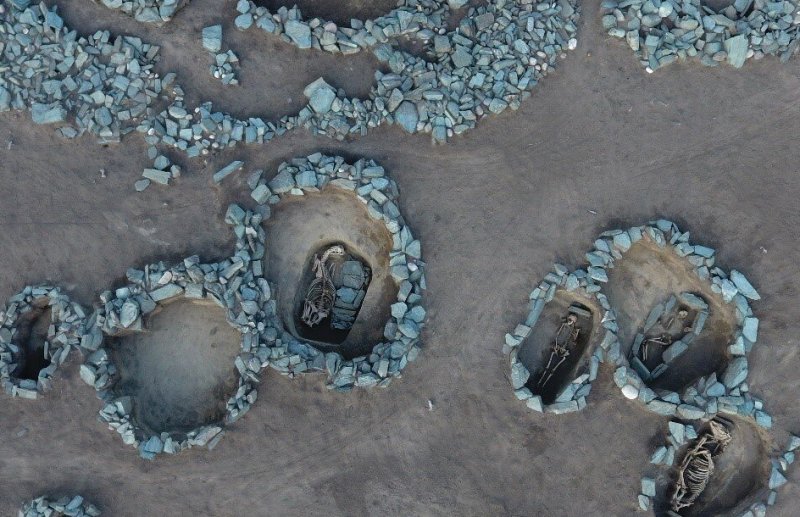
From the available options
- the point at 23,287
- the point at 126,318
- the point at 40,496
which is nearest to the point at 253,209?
the point at 126,318

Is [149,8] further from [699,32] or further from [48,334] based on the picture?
[699,32]

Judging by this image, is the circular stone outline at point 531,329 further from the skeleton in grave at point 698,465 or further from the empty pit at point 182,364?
the empty pit at point 182,364

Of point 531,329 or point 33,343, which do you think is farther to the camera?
point 33,343

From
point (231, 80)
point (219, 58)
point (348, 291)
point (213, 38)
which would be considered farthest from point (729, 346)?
point (213, 38)

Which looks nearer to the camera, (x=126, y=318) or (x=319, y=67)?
(x=126, y=318)

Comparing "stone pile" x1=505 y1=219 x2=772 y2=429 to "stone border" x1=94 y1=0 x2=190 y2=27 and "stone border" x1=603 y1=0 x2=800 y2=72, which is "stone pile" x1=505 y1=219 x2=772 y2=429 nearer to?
"stone border" x1=603 y1=0 x2=800 y2=72

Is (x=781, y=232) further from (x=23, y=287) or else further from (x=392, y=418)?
(x=23, y=287)

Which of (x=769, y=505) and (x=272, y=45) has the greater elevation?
(x=272, y=45)
